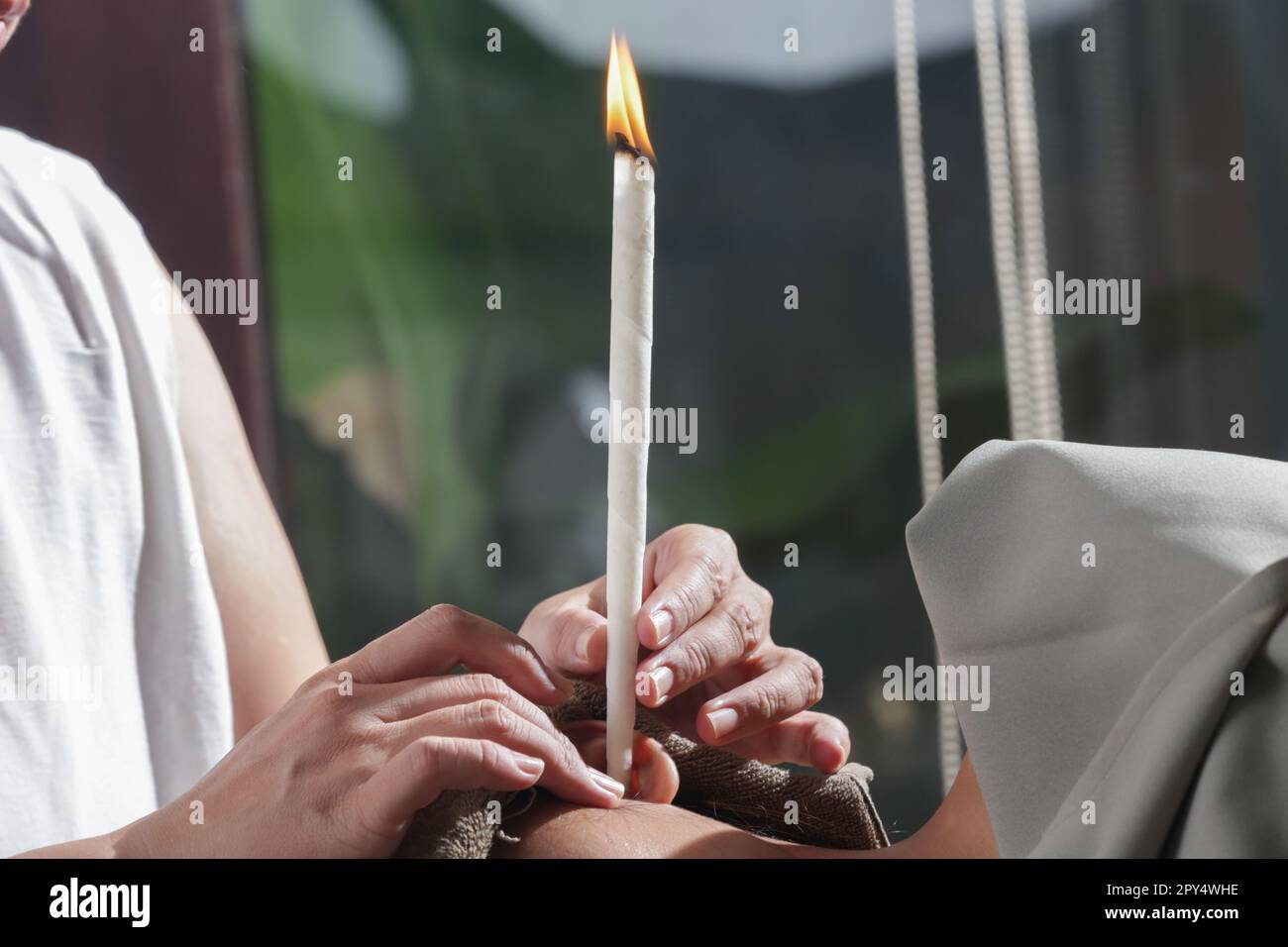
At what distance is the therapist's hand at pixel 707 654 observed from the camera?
0.48m

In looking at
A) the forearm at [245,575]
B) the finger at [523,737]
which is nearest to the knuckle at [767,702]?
the finger at [523,737]

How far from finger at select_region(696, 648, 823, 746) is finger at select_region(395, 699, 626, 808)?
0.08 m

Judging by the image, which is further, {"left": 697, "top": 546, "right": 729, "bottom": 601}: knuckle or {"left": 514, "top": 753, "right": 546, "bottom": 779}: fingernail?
{"left": 697, "top": 546, "right": 729, "bottom": 601}: knuckle

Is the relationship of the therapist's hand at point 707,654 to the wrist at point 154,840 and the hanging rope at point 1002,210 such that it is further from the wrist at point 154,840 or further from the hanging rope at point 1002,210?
the hanging rope at point 1002,210

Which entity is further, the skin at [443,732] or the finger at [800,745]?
the finger at [800,745]

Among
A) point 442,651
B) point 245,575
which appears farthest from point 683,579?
point 245,575

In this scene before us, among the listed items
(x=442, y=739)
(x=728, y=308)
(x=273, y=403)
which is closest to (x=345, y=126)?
(x=273, y=403)

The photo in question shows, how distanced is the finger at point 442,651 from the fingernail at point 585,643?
8 cm

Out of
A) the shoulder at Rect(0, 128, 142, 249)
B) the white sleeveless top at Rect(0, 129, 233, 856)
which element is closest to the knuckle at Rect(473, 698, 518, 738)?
the white sleeveless top at Rect(0, 129, 233, 856)

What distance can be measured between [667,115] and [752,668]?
1574 millimetres

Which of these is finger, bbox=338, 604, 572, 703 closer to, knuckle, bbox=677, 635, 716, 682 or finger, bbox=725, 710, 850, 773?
knuckle, bbox=677, 635, 716, 682

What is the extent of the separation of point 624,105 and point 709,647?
9.4 inches

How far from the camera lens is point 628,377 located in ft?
1.23

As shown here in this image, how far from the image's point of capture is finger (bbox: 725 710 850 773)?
582 millimetres
